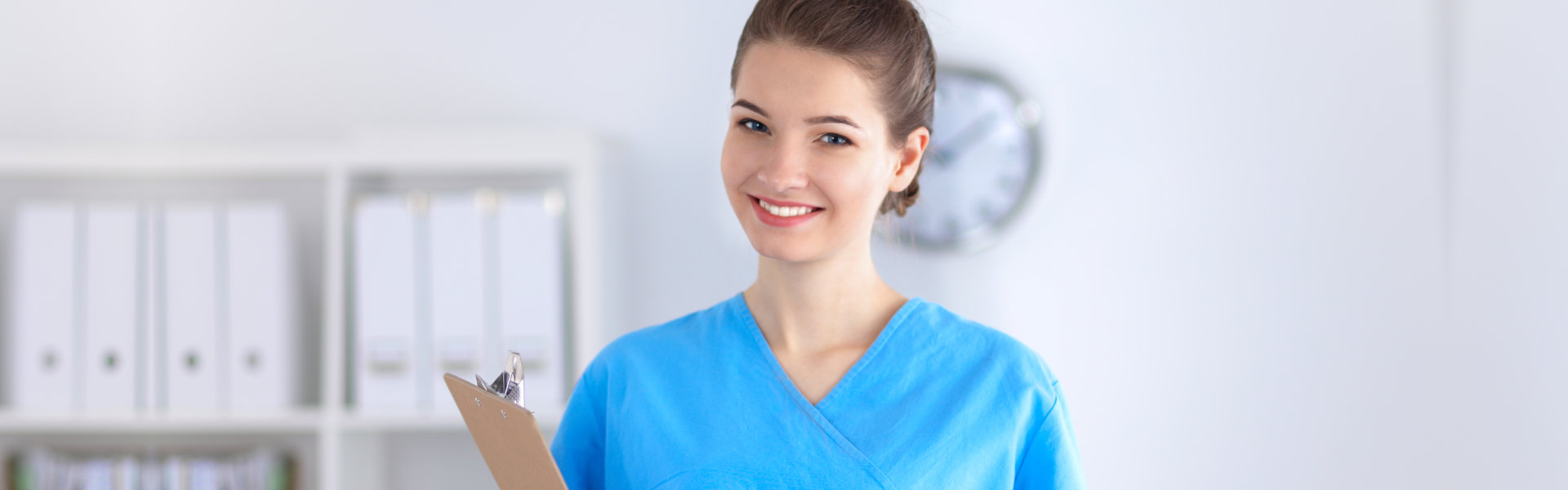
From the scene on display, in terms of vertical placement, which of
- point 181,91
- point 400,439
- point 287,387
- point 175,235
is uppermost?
point 181,91

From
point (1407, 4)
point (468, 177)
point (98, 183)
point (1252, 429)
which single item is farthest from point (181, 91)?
point (1407, 4)

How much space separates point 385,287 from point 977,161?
1.13 m

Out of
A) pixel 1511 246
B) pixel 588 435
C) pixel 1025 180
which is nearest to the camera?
pixel 588 435

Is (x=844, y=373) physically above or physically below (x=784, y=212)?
below

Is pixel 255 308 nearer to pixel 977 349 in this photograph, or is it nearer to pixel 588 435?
pixel 588 435

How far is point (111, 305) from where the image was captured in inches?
70.7

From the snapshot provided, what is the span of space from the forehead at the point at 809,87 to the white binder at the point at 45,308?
1.58 metres

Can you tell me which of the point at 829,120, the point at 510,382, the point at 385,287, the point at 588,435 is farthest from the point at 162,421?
the point at 829,120

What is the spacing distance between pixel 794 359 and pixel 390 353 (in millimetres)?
1098

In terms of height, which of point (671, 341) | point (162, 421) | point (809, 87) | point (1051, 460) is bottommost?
point (162, 421)

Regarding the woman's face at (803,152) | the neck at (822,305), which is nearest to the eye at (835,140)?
the woman's face at (803,152)

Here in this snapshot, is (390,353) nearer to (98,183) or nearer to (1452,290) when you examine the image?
(98,183)

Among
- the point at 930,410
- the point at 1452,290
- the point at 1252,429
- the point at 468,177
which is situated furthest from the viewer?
the point at 468,177

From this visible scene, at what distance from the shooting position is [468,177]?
6.68 ft
